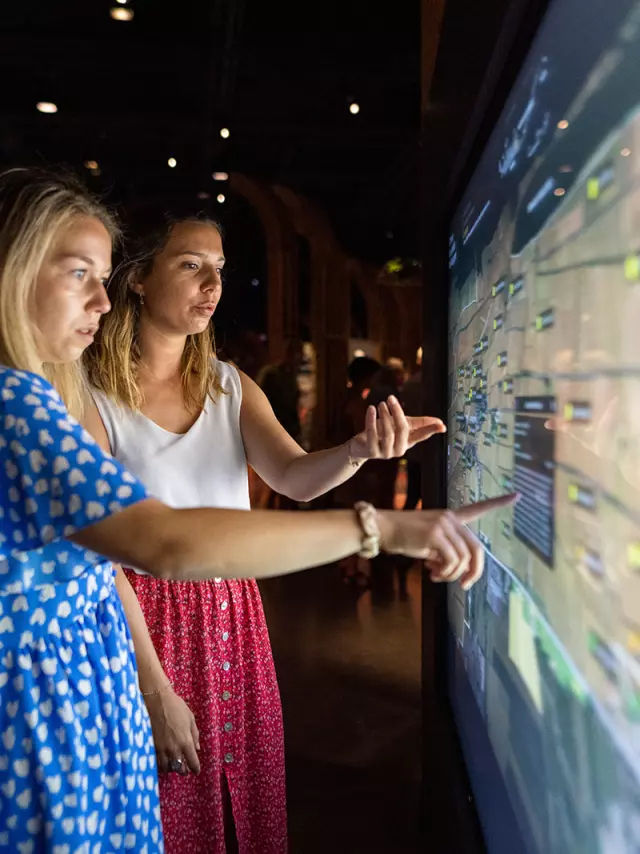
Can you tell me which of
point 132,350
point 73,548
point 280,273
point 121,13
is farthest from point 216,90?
point 73,548

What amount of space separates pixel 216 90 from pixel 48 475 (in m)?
6.86

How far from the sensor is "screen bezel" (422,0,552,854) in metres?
1.86

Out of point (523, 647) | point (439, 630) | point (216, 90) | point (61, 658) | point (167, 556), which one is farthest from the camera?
point (216, 90)

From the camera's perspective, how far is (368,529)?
0.92m

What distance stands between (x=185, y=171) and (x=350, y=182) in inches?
97.6

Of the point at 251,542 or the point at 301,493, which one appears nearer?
the point at 251,542

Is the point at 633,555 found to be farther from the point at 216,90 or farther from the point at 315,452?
the point at 216,90

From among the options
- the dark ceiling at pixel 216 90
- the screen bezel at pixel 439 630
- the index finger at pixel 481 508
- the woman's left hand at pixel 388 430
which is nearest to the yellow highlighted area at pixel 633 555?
the index finger at pixel 481 508

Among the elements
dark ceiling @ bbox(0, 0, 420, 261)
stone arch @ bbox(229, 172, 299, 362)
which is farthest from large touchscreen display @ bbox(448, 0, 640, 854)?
stone arch @ bbox(229, 172, 299, 362)

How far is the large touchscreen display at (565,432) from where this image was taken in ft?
2.51

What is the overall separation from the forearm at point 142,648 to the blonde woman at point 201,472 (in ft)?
0.35

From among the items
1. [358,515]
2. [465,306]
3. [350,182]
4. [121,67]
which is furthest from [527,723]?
[350,182]

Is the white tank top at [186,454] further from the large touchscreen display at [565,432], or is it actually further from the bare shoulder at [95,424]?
the large touchscreen display at [565,432]

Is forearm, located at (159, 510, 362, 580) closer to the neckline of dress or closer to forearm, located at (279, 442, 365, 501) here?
forearm, located at (279, 442, 365, 501)
